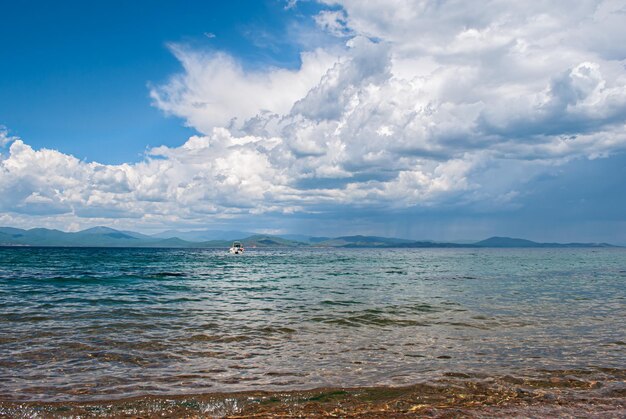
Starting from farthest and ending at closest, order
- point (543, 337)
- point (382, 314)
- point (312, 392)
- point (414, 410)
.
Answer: point (382, 314), point (543, 337), point (312, 392), point (414, 410)

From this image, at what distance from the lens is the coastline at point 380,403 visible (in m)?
9.76

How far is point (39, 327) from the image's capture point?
778 inches

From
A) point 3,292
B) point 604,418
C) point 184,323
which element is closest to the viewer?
point 604,418

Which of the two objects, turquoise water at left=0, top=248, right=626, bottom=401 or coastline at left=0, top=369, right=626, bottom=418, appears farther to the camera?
turquoise water at left=0, top=248, right=626, bottom=401

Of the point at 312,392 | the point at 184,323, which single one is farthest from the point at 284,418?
the point at 184,323

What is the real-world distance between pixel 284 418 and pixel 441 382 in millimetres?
4859

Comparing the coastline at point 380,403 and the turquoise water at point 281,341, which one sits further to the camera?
the turquoise water at point 281,341

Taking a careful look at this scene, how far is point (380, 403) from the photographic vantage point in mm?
10422

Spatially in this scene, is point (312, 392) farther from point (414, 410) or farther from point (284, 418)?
point (414, 410)

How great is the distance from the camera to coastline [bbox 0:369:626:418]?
32.0 feet

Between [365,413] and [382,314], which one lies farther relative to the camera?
[382,314]

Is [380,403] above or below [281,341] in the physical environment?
above

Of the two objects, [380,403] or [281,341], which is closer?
[380,403]

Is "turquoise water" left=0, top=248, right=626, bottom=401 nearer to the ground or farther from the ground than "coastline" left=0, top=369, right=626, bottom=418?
nearer to the ground
